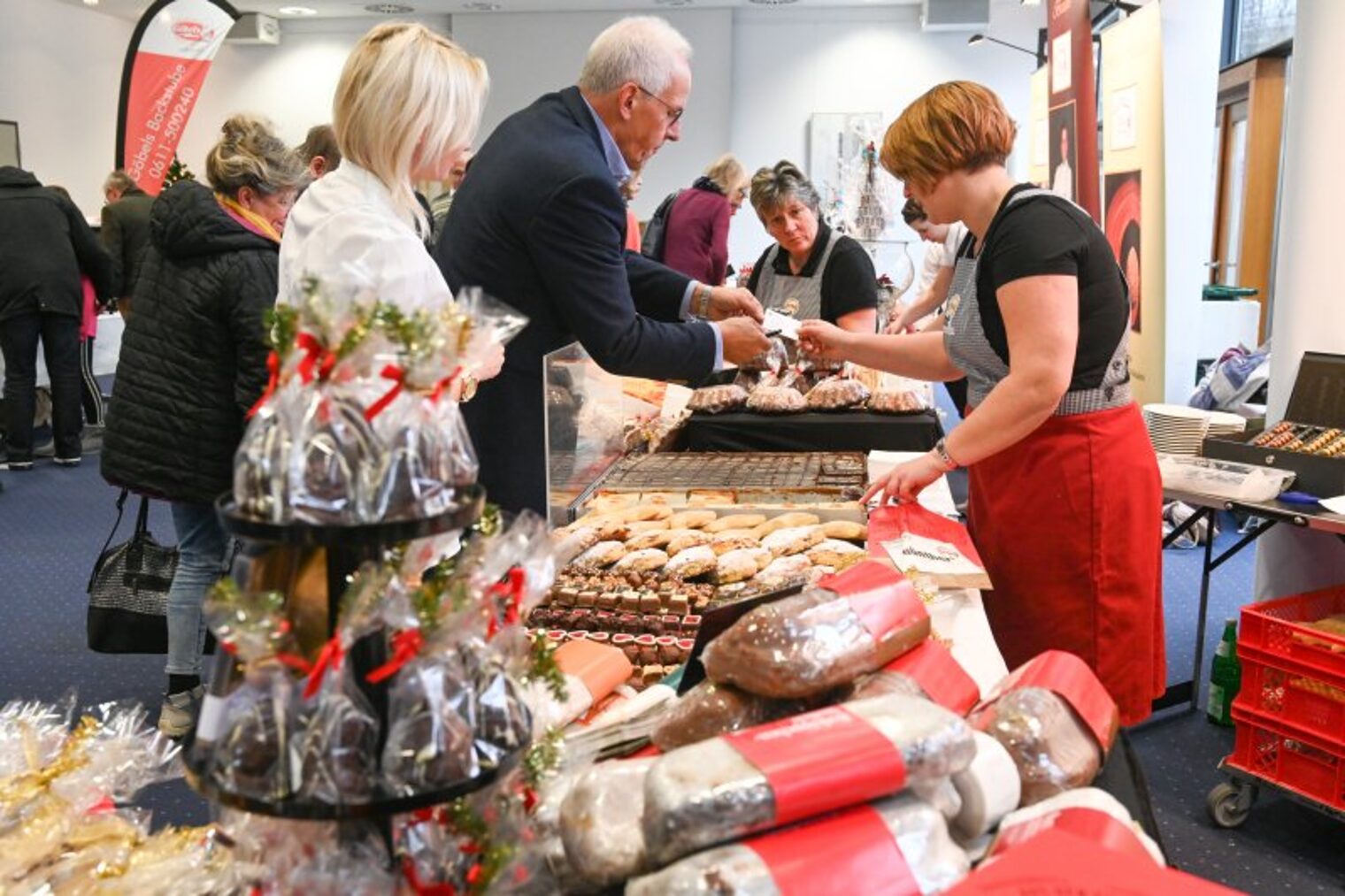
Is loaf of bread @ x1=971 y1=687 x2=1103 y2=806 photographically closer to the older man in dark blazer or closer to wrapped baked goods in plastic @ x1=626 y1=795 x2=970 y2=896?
wrapped baked goods in plastic @ x1=626 y1=795 x2=970 y2=896

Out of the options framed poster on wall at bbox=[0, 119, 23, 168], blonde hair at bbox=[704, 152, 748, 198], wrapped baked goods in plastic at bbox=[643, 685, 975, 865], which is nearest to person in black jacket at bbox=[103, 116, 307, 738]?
wrapped baked goods in plastic at bbox=[643, 685, 975, 865]

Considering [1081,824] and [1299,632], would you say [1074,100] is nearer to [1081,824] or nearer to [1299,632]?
[1299,632]

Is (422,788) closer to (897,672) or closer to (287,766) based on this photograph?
(287,766)

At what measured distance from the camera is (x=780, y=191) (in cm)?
436

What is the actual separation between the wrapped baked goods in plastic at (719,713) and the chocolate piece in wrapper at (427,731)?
32 centimetres

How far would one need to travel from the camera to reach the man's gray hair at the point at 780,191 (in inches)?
172

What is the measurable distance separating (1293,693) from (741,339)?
167cm

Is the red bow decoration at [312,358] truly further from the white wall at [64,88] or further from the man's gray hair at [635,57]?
the white wall at [64,88]

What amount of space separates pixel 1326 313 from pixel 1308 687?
3.72 feet

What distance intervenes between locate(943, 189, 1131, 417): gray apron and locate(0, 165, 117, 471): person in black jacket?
6.35 meters

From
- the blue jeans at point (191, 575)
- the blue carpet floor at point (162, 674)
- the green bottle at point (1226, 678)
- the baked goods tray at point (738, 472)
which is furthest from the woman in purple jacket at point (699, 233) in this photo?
the blue jeans at point (191, 575)

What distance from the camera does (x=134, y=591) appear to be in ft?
12.0

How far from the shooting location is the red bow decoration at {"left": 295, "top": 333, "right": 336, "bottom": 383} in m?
0.86

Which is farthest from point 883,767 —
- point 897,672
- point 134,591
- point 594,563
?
point 134,591
